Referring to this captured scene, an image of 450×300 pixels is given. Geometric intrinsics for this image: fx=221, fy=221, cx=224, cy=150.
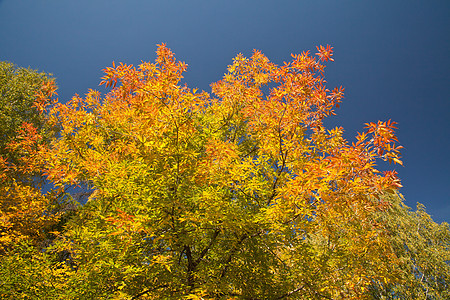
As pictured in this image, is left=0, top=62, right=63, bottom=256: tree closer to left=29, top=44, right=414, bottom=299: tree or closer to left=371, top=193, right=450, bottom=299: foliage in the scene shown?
A: left=29, top=44, right=414, bottom=299: tree

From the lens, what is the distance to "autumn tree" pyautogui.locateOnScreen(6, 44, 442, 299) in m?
2.50

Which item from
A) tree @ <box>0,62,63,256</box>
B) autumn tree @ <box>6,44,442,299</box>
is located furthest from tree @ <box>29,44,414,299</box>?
tree @ <box>0,62,63,256</box>

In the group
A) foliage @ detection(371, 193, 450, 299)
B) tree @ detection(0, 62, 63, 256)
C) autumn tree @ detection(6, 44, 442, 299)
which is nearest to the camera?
autumn tree @ detection(6, 44, 442, 299)

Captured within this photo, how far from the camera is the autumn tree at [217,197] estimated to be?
250 centimetres

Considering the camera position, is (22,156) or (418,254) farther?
(22,156)

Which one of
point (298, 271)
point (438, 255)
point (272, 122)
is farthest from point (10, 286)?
point (438, 255)

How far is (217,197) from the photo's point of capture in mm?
2793

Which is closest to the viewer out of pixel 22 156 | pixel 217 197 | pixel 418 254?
pixel 217 197

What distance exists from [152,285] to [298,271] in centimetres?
219

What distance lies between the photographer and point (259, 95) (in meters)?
4.93

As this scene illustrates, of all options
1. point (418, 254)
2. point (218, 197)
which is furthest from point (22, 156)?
point (418, 254)

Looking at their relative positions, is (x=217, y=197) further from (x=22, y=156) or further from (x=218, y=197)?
(x=22, y=156)

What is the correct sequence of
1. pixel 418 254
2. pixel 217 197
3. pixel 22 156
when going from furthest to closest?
pixel 22 156
pixel 418 254
pixel 217 197

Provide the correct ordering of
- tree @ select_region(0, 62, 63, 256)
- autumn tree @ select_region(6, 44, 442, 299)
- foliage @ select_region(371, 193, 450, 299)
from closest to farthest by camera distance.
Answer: autumn tree @ select_region(6, 44, 442, 299) → tree @ select_region(0, 62, 63, 256) → foliage @ select_region(371, 193, 450, 299)
